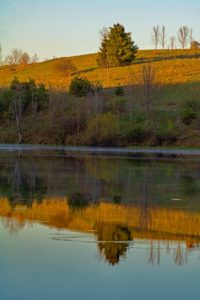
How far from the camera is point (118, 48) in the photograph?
103 meters

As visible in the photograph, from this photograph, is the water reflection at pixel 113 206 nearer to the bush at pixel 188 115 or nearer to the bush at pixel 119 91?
the bush at pixel 188 115

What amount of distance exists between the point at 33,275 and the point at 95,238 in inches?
134

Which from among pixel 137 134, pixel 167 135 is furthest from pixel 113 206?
pixel 137 134

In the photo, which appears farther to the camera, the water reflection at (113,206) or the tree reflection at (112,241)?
the water reflection at (113,206)

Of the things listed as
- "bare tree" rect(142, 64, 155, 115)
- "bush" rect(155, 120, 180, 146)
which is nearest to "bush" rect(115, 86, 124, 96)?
"bare tree" rect(142, 64, 155, 115)

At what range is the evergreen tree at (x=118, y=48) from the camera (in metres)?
102

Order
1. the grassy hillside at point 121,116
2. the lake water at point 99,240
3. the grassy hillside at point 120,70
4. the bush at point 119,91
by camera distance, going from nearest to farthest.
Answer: the lake water at point 99,240, the grassy hillside at point 121,116, the bush at point 119,91, the grassy hillside at point 120,70

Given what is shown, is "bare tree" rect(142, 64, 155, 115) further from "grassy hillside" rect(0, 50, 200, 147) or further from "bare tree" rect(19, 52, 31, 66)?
"bare tree" rect(19, 52, 31, 66)

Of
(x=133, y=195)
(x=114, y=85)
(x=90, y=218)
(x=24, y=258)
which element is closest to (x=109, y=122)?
(x=114, y=85)

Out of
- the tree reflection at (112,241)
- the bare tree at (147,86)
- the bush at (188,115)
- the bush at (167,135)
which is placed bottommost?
the tree reflection at (112,241)

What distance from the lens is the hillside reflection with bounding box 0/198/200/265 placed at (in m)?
12.2

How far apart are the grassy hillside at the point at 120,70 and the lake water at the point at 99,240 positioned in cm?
5948

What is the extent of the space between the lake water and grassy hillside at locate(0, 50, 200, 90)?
5948 cm

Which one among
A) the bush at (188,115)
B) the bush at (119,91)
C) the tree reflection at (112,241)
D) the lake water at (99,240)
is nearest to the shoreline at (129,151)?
the bush at (188,115)
